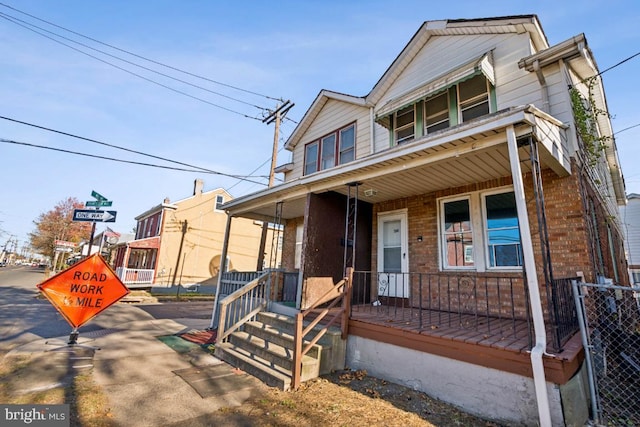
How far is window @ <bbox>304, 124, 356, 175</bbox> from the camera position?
9688 mm

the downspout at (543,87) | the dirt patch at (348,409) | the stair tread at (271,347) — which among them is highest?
the downspout at (543,87)

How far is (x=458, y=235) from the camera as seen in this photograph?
6422 millimetres

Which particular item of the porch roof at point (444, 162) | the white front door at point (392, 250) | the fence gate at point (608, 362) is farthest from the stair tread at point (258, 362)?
the fence gate at point (608, 362)

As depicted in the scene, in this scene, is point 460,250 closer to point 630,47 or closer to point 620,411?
point 620,411

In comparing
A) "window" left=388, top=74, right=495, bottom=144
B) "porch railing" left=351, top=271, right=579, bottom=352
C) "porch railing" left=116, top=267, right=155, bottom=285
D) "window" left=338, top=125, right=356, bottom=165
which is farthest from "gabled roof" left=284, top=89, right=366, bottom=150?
"porch railing" left=116, top=267, right=155, bottom=285

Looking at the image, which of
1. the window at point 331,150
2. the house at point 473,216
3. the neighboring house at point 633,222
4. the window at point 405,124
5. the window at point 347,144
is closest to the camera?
the house at point 473,216

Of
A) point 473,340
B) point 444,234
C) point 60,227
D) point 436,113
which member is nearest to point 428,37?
point 436,113

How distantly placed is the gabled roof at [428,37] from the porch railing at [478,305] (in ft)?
17.2

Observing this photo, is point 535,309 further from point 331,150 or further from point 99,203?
point 99,203

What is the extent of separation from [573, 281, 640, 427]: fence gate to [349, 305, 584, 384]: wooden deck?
12.6 inches

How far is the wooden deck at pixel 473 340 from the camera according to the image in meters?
3.25

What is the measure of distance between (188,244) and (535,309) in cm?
2285

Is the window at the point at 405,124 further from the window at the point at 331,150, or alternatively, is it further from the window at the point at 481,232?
the window at the point at 481,232

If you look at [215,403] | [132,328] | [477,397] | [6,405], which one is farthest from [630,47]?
[132,328]
